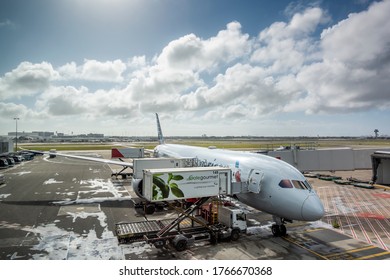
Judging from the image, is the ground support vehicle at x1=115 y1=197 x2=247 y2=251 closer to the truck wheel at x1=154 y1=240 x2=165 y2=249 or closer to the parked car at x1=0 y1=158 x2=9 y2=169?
the truck wheel at x1=154 y1=240 x2=165 y2=249

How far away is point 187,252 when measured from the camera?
50.9ft

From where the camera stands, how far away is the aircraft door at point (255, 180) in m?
18.0

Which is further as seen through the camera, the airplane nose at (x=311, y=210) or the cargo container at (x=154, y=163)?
the cargo container at (x=154, y=163)

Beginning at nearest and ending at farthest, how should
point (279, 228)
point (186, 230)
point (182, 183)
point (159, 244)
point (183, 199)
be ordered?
point (182, 183) < point (159, 244) < point (183, 199) < point (186, 230) < point (279, 228)

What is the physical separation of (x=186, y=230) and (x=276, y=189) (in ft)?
20.1

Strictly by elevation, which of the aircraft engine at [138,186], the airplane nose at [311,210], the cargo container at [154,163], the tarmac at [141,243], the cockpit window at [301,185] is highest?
the cargo container at [154,163]

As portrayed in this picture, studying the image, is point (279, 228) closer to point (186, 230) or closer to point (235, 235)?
point (235, 235)

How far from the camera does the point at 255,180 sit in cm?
1825

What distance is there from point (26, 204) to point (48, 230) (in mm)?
9776

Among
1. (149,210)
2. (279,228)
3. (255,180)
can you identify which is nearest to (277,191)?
(255,180)

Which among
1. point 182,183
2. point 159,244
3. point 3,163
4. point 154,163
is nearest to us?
point 182,183

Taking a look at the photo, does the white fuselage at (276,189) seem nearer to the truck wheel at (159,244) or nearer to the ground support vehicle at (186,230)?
the ground support vehicle at (186,230)

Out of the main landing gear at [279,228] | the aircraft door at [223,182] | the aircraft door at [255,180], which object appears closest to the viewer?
the aircraft door at [223,182]

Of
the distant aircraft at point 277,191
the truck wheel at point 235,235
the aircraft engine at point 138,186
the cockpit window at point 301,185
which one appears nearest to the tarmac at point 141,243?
the truck wheel at point 235,235
